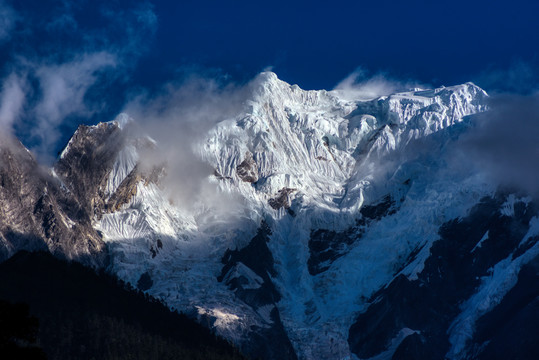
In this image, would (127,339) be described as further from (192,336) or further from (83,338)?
(192,336)

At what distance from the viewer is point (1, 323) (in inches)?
1410

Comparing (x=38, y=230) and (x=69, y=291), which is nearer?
(x=69, y=291)

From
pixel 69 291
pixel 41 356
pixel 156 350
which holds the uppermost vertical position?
pixel 69 291

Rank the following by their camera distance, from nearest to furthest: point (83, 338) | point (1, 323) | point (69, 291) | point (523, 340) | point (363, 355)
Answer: point (1, 323), point (83, 338), point (69, 291), point (523, 340), point (363, 355)

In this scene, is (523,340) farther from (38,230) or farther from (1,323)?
(1,323)

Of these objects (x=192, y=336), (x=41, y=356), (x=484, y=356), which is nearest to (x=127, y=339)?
(x=192, y=336)

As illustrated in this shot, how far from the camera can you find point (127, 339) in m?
146

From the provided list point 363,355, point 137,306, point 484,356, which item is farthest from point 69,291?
point 484,356

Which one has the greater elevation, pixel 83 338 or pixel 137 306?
pixel 137 306

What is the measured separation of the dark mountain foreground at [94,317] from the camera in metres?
141

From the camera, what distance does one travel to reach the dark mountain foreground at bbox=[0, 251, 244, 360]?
141125 millimetres

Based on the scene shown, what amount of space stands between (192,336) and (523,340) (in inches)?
2746

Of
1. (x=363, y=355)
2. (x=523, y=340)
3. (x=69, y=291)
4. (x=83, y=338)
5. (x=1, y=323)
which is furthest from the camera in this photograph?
(x=363, y=355)

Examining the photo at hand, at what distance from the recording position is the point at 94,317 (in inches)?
5906
